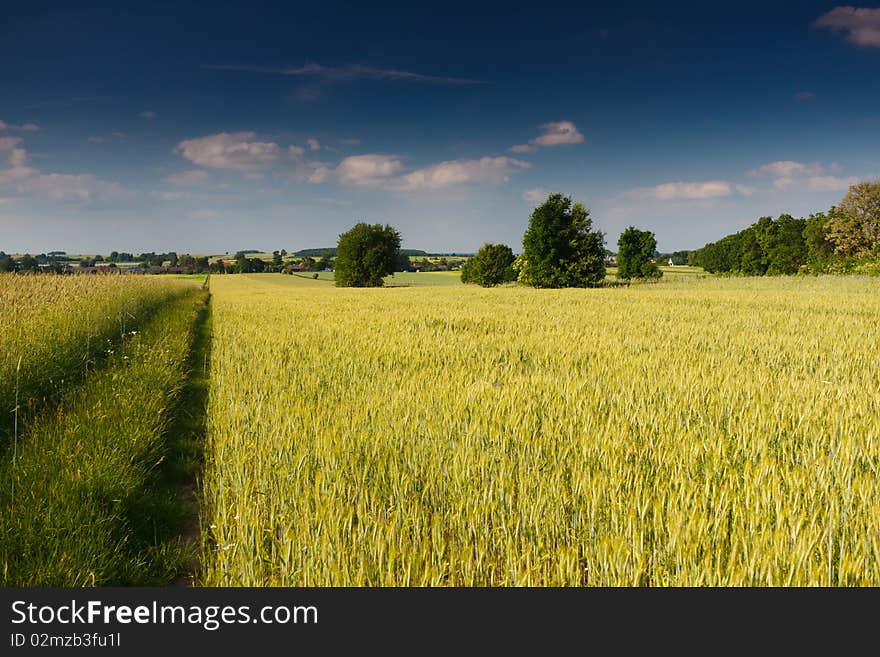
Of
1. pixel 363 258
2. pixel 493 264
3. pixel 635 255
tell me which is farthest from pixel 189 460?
pixel 493 264

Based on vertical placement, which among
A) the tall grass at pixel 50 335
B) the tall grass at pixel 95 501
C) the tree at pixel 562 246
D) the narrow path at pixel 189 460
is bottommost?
the narrow path at pixel 189 460

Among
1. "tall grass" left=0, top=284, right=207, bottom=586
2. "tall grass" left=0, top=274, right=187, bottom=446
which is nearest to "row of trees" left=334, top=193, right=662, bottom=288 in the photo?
"tall grass" left=0, top=274, right=187, bottom=446

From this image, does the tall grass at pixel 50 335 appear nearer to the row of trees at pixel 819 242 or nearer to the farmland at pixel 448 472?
the farmland at pixel 448 472

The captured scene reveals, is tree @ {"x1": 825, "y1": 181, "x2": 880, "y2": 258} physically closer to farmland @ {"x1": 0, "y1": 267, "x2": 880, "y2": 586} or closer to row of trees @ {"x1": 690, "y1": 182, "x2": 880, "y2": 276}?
row of trees @ {"x1": 690, "y1": 182, "x2": 880, "y2": 276}

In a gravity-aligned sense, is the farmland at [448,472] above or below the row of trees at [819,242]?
below

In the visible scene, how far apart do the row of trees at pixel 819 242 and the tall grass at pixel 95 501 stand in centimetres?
6545

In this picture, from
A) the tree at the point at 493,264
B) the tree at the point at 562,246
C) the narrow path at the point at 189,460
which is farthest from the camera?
the tree at the point at 493,264

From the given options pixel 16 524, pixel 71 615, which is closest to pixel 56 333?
pixel 16 524

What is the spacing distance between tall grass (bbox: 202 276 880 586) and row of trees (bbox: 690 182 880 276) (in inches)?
2421

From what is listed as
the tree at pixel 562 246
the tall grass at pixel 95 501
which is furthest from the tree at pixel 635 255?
the tall grass at pixel 95 501

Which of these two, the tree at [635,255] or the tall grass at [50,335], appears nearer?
the tall grass at [50,335]

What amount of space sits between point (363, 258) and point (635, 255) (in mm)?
41500

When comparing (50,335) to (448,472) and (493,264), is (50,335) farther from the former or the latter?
(493,264)

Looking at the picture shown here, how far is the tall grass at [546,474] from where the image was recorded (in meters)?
2.34
